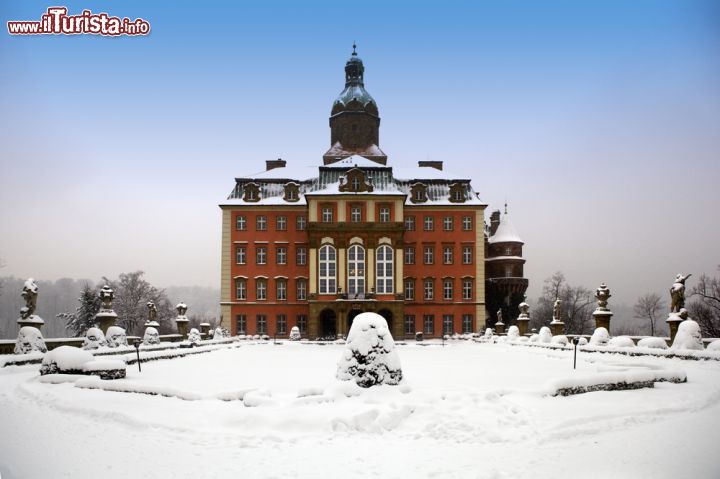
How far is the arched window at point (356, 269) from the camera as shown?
49.3 m

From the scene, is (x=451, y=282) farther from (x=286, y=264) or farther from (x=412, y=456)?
(x=412, y=456)

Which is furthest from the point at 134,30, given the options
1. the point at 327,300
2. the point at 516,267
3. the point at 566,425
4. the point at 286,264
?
the point at 516,267

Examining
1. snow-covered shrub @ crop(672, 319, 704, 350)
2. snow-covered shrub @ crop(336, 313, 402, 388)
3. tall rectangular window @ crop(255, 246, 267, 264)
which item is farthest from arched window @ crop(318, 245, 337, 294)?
snow-covered shrub @ crop(336, 313, 402, 388)

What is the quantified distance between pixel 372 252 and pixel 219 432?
39.9m

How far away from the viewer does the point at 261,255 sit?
5291 centimetres

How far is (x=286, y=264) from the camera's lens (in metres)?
52.9

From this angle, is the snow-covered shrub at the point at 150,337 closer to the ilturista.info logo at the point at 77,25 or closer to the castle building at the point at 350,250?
the castle building at the point at 350,250

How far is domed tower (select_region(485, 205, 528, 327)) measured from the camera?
56.7 m

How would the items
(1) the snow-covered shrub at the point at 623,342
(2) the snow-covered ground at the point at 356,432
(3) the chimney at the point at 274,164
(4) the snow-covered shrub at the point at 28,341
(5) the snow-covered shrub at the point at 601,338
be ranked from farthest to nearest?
1. (3) the chimney at the point at 274,164
2. (5) the snow-covered shrub at the point at 601,338
3. (1) the snow-covered shrub at the point at 623,342
4. (4) the snow-covered shrub at the point at 28,341
5. (2) the snow-covered ground at the point at 356,432

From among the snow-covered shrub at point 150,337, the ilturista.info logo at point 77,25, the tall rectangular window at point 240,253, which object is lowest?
the snow-covered shrub at point 150,337

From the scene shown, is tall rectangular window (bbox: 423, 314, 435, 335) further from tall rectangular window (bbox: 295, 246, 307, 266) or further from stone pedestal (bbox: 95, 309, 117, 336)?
stone pedestal (bbox: 95, 309, 117, 336)

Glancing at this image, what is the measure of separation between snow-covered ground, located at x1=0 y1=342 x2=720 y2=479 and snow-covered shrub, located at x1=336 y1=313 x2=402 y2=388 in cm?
42

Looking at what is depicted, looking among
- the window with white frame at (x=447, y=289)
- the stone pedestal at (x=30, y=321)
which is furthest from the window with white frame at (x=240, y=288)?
the stone pedestal at (x=30, y=321)

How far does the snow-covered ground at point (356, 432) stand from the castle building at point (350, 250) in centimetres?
3468
